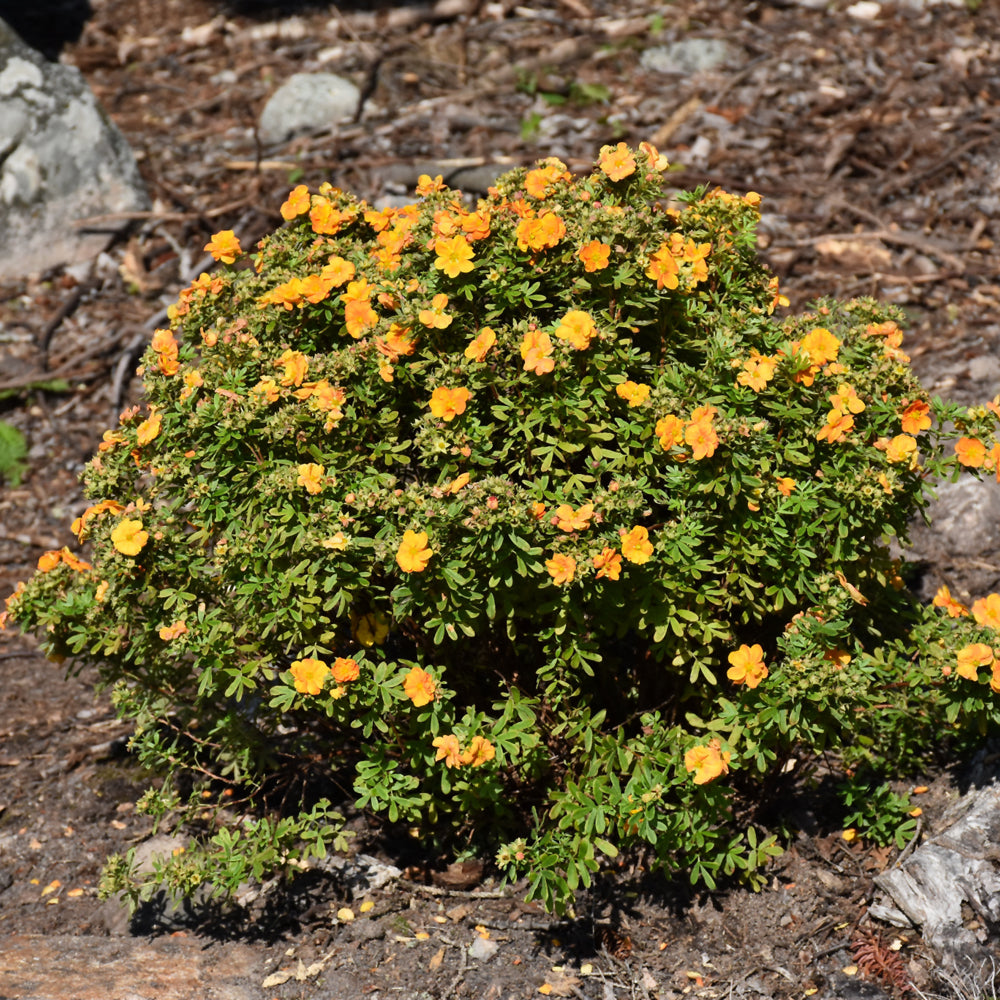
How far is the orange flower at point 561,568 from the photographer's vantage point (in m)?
2.49

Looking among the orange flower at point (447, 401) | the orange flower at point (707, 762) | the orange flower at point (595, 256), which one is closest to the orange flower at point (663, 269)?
the orange flower at point (595, 256)

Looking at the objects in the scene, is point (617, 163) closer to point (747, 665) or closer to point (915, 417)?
point (915, 417)

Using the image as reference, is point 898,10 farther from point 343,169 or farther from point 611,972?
point 611,972

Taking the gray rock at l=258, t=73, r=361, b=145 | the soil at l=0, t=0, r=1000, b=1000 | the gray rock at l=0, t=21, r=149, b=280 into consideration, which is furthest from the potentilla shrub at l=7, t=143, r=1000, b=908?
the gray rock at l=258, t=73, r=361, b=145

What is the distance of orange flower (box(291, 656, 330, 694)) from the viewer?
2.58 m

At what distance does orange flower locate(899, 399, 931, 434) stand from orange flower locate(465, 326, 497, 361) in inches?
41.9

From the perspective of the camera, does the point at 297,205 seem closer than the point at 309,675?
No

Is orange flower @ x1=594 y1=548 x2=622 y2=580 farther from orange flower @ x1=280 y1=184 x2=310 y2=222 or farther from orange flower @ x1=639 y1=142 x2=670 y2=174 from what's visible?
orange flower @ x1=280 y1=184 x2=310 y2=222

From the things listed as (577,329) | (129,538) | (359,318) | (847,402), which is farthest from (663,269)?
(129,538)

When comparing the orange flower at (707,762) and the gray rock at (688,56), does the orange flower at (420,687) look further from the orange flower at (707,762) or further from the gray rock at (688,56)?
the gray rock at (688,56)

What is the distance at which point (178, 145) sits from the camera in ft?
23.9

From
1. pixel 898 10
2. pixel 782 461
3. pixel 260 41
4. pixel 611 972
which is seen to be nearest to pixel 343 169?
pixel 260 41

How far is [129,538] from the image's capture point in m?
2.74

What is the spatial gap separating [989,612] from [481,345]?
4.96ft
